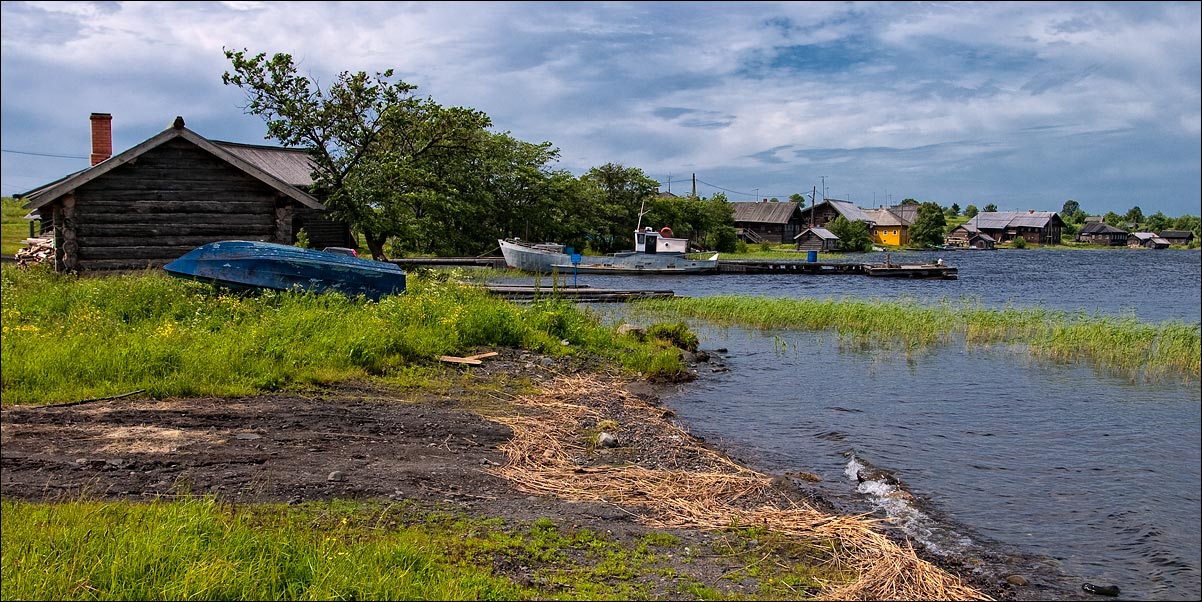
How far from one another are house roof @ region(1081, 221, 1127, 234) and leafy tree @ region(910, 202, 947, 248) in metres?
33.2

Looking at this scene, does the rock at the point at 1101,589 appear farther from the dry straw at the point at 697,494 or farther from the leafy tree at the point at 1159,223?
the leafy tree at the point at 1159,223

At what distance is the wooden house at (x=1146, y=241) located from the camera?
120475 millimetres

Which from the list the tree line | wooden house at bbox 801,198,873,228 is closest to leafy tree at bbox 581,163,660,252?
the tree line

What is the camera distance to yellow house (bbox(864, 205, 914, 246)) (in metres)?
112

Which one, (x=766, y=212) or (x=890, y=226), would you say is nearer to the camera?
(x=766, y=212)

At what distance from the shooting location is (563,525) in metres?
6.61

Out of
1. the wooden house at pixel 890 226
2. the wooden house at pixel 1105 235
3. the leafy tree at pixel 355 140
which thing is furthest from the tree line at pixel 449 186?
the wooden house at pixel 1105 235

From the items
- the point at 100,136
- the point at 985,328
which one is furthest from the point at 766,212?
the point at 100,136

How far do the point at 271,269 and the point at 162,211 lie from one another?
528cm

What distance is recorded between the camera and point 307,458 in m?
7.67

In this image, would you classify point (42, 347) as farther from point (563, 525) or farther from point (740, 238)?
point (740, 238)

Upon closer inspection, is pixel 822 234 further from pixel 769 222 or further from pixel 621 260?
pixel 621 260

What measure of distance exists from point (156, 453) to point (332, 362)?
4564 mm

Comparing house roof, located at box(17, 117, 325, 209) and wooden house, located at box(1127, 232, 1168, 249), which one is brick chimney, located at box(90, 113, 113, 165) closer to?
house roof, located at box(17, 117, 325, 209)
